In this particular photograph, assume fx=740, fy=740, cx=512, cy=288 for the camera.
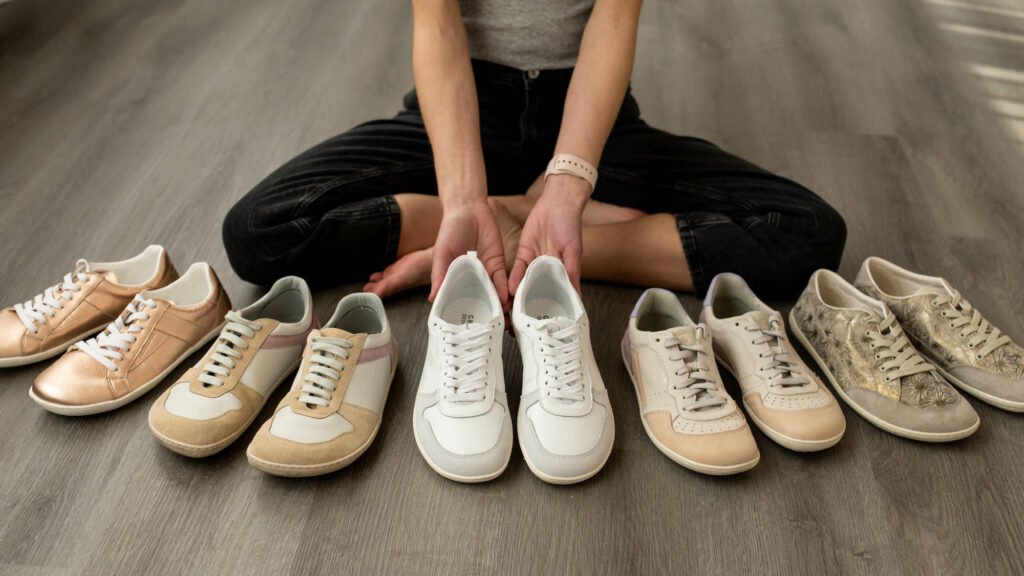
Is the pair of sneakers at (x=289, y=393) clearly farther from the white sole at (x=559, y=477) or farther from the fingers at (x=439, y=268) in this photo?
the white sole at (x=559, y=477)

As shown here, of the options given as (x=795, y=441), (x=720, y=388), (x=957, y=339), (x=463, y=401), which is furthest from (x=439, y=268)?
(x=957, y=339)

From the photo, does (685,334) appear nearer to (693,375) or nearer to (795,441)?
(693,375)

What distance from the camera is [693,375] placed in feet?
3.31

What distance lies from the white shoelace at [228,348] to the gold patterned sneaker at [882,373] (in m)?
0.84

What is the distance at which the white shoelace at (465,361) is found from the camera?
97 cm

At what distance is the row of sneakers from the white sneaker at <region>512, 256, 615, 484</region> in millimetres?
212

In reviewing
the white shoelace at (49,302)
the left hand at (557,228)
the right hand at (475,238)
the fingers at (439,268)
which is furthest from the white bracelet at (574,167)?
the white shoelace at (49,302)

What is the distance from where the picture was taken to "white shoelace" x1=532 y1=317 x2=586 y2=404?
0.97 m

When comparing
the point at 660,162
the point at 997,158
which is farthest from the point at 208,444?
the point at 997,158

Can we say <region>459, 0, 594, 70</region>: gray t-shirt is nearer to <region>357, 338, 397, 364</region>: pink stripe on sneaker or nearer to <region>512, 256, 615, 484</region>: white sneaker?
<region>512, 256, 615, 484</region>: white sneaker

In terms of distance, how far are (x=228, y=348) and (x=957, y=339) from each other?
105 cm

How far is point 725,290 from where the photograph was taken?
1.15 m

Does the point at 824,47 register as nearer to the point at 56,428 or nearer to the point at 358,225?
the point at 358,225

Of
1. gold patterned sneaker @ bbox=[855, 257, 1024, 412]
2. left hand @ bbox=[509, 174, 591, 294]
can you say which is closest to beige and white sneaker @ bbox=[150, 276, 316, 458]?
left hand @ bbox=[509, 174, 591, 294]
